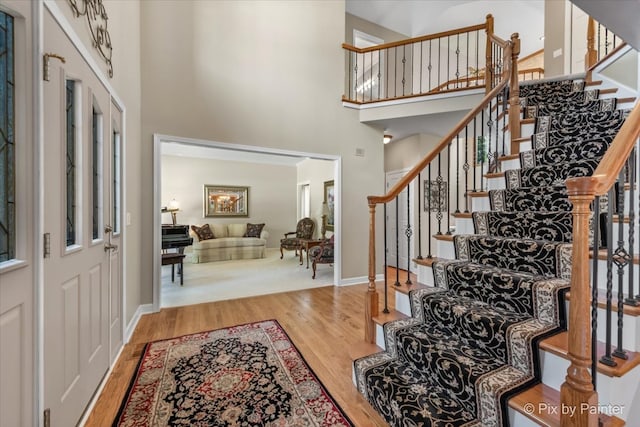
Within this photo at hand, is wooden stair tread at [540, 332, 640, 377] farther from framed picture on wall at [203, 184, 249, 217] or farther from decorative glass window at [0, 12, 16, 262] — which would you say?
framed picture on wall at [203, 184, 249, 217]

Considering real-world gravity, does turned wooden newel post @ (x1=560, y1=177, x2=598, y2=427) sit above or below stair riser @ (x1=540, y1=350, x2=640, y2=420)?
above

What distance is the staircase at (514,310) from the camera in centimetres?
118

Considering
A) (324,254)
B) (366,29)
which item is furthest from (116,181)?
(366,29)

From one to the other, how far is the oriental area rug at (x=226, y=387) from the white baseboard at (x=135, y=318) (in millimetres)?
271

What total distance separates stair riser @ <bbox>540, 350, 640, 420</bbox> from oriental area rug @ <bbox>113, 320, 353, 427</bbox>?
3.45 ft

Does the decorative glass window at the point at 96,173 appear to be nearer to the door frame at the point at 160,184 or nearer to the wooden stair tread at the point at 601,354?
the door frame at the point at 160,184

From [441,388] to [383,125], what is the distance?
4.00 m

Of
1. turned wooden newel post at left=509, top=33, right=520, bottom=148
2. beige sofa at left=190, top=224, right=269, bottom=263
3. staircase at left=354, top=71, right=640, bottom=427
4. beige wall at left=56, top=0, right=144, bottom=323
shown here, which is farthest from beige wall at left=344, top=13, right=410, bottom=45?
beige sofa at left=190, top=224, right=269, bottom=263

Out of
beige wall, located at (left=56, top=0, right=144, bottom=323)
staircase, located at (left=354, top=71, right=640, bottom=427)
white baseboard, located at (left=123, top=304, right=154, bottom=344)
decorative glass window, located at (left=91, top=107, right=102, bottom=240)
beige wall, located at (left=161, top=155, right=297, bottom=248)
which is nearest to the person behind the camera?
staircase, located at (left=354, top=71, right=640, bottom=427)

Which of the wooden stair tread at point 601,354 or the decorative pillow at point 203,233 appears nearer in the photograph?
the wooden stair tread at point 601,354

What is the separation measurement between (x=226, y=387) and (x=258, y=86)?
11.7ft

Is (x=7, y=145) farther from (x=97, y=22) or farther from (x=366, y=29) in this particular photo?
(x=366, y=29)

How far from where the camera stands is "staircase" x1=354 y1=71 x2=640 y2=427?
1.18m

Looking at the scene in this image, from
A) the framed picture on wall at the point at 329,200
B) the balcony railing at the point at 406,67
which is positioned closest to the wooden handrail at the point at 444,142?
the balcony railing at the point at 406,67
